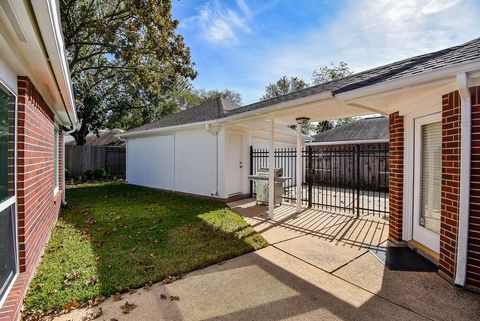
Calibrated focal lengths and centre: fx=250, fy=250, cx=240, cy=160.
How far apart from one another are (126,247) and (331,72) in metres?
27.6

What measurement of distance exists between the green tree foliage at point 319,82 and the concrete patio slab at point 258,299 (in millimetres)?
22441

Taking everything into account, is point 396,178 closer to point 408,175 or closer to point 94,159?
point 408,175

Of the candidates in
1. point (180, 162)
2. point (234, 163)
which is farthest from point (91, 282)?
point (180, 162)

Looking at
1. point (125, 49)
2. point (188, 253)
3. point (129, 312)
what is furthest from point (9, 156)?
point (125, 49)

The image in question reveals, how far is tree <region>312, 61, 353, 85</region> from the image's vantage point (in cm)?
2625

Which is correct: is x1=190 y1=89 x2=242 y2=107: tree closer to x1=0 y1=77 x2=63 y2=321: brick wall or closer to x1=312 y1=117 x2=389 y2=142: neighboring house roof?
x1=312 y1=117 x2=389 y2=142: neighboring house roof

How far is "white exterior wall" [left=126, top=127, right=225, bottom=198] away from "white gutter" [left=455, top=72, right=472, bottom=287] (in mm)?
6686

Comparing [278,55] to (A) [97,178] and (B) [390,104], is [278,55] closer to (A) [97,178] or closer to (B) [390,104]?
(B) [390,104]

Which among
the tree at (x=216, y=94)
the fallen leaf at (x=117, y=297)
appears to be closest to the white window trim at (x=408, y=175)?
the fallen leaf at (x=117, y=297)

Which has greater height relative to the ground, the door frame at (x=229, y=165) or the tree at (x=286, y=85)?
the tree at (x=286, y=85)

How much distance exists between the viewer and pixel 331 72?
26844mm

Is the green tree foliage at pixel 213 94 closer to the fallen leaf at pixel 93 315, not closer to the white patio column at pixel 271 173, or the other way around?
the white patio column at pixel 271 173

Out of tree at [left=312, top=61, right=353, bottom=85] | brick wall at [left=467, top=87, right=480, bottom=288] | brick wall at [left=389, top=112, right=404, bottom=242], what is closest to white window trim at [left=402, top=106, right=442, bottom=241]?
brick wall at [left=389, top=112, right=404, bottom=242]

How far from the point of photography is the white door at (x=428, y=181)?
3.95 m
